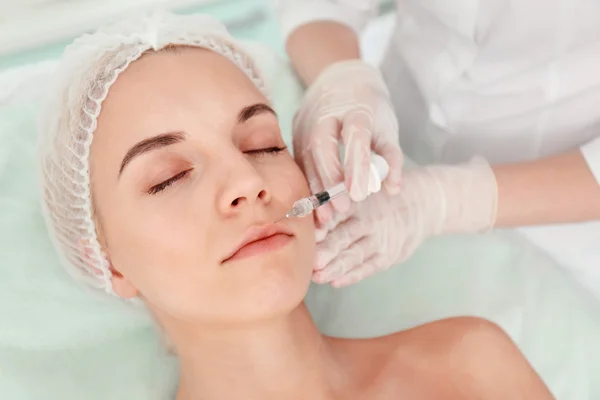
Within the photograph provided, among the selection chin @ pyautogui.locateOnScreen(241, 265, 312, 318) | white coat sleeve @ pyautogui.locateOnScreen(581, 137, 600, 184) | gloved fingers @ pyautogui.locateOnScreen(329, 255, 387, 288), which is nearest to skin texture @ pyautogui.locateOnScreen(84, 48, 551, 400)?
chin @ pyautogui.locateOnScreen(241, 265, 312, 318)

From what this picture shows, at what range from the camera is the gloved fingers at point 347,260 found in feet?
4.15

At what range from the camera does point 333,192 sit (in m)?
1.17

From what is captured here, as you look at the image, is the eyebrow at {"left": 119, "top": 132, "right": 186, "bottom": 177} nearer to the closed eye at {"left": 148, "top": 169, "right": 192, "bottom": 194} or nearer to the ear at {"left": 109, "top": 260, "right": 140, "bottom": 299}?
the closed eye at {"left": 148, "top": 169, "right": 192, "bottom": 194}

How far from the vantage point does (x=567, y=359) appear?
1.50 meters

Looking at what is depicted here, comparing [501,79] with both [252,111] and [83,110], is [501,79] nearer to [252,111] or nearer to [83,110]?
[252,111]

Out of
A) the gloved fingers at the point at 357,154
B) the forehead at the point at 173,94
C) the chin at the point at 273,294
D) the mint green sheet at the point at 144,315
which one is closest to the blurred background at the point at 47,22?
the mint green sheet at the point at 144,315

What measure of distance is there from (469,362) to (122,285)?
2.44 ft

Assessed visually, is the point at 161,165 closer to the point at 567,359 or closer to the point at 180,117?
the point at 180,117

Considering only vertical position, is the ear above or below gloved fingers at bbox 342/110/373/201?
below

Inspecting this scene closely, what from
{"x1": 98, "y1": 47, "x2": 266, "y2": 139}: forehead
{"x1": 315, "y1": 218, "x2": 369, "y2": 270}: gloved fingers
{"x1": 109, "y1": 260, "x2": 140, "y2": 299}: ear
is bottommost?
{"x1": 315, "y1": 218, "x2": 369, "y2": 270}: gloved fingers

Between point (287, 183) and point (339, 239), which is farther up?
point (287, 183)

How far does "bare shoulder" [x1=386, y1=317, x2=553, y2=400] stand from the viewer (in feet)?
4.02

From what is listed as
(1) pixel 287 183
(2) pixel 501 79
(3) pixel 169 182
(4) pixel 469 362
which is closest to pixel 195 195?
(3) pixel 169 182

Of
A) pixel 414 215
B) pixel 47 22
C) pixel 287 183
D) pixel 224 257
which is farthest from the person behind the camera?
pixel 47 22
